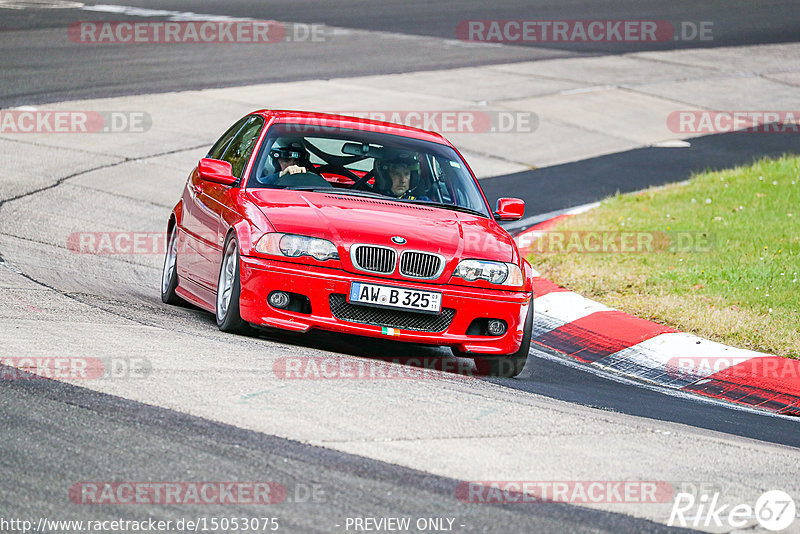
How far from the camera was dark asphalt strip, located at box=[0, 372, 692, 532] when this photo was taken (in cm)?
435

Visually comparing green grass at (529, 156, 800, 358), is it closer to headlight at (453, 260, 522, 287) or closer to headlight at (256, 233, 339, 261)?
headlight at (453, 260, 522, 287)

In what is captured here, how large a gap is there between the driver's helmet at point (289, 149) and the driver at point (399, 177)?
55 cm

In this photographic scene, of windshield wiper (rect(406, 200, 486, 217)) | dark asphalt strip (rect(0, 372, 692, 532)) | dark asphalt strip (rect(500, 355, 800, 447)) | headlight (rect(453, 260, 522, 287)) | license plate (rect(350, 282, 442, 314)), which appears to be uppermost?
windshield wiper (rect(406, 200, 486, 217))

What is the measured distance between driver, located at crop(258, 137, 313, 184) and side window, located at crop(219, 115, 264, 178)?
0.18 meters

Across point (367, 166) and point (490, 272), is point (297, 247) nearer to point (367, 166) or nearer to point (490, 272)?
point (490, 272)

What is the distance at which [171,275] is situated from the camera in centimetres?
909

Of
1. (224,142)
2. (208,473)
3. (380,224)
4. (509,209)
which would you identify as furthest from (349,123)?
(208,473)

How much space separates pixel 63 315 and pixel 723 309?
515 cm

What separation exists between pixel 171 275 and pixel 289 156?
4.66 feet

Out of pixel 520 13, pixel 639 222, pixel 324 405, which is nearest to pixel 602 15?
pixel 520 13

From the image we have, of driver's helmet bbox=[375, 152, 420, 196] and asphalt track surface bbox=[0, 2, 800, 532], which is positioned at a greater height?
driver's helmet bbox=[375, 152, 420, 196]

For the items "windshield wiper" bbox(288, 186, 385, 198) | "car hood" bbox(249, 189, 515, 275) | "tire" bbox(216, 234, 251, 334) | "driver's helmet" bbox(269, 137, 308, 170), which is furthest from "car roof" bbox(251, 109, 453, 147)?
"tire" bbox(216, 234, 251, 334)

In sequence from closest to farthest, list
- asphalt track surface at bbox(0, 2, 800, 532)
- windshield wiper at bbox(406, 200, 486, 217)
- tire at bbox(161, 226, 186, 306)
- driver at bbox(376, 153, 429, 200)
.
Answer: asphalt track surface at bbox(0, 2, 800, 532), windshield wiper at bbox(406, 200, 486, 217), driver at bbox(376, 153, 429, 200), tire at bbox(161, 226, 186, 306)

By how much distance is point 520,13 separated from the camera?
3127 cm
